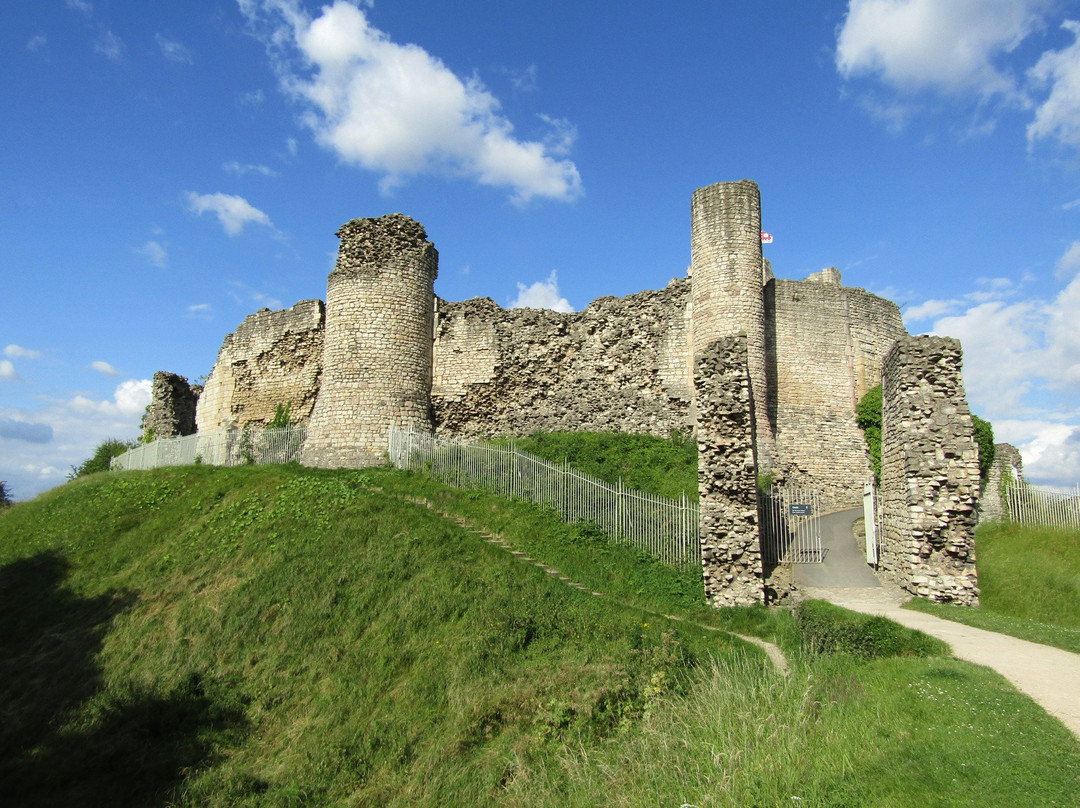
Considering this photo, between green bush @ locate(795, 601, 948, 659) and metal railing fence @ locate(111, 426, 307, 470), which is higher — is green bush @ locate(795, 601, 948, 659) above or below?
below

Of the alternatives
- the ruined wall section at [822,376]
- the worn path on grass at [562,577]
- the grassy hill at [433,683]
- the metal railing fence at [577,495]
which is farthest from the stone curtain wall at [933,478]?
the ruined wall section at [822,376]

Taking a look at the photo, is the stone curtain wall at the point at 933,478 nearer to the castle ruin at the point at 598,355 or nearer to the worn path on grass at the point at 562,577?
the worn path on grass at the point at 562,577

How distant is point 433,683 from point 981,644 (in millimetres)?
7790

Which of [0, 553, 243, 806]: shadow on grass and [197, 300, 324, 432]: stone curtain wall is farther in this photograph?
[197, 300, 324, 432]: stone curtain wall

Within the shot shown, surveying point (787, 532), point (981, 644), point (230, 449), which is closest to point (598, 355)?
point (787, 532)

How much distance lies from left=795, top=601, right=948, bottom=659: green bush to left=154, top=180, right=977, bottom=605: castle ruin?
11.0 m

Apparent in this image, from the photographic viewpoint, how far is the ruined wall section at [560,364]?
22516mm

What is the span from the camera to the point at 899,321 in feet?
87.4

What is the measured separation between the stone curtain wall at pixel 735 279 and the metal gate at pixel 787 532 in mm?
6286

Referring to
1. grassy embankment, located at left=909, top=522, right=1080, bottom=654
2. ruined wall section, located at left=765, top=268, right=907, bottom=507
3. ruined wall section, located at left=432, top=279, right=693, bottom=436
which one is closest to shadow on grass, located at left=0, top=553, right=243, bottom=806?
grassy embankment, located at left=909, top=522, right=1080, bottom=654

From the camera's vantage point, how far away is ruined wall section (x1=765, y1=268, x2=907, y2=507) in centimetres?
2288

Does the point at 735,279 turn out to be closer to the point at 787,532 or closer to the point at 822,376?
the point at 822,376

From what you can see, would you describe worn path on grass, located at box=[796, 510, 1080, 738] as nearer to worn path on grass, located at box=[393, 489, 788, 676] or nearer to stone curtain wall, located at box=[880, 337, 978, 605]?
stone curtain wall, located at box=[880, 337, 978, 605]

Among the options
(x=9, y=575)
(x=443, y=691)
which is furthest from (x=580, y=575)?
(x=9, y=575)
